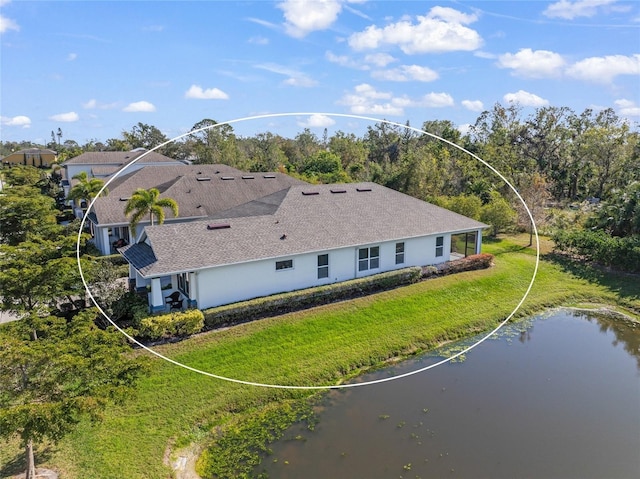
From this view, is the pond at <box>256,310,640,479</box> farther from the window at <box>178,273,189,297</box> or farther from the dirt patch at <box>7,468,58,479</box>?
the window at <box>178,273,189,297</box>

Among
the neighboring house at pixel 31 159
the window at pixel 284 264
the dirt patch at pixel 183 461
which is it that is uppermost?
the neighboring house at pixel 31 159

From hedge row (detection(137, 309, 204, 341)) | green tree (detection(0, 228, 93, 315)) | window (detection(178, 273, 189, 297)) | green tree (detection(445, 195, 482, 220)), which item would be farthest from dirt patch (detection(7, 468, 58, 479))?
green tree (detection(445, 195, 482, 220))

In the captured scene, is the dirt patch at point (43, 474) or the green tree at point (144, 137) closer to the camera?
the dirt patch at point (43, 474)

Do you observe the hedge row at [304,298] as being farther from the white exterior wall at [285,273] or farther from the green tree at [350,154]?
the green tree at [350,154]

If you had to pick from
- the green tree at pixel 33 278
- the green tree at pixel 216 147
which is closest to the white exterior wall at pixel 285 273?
the green tree at pixel 33 278

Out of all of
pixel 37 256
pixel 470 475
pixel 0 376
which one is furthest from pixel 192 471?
pixel 37 256

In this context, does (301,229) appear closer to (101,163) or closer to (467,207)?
(467,207)

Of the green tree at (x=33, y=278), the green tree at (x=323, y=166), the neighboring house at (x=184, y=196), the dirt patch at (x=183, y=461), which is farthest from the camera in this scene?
the green tree at (x=323, y=166)
